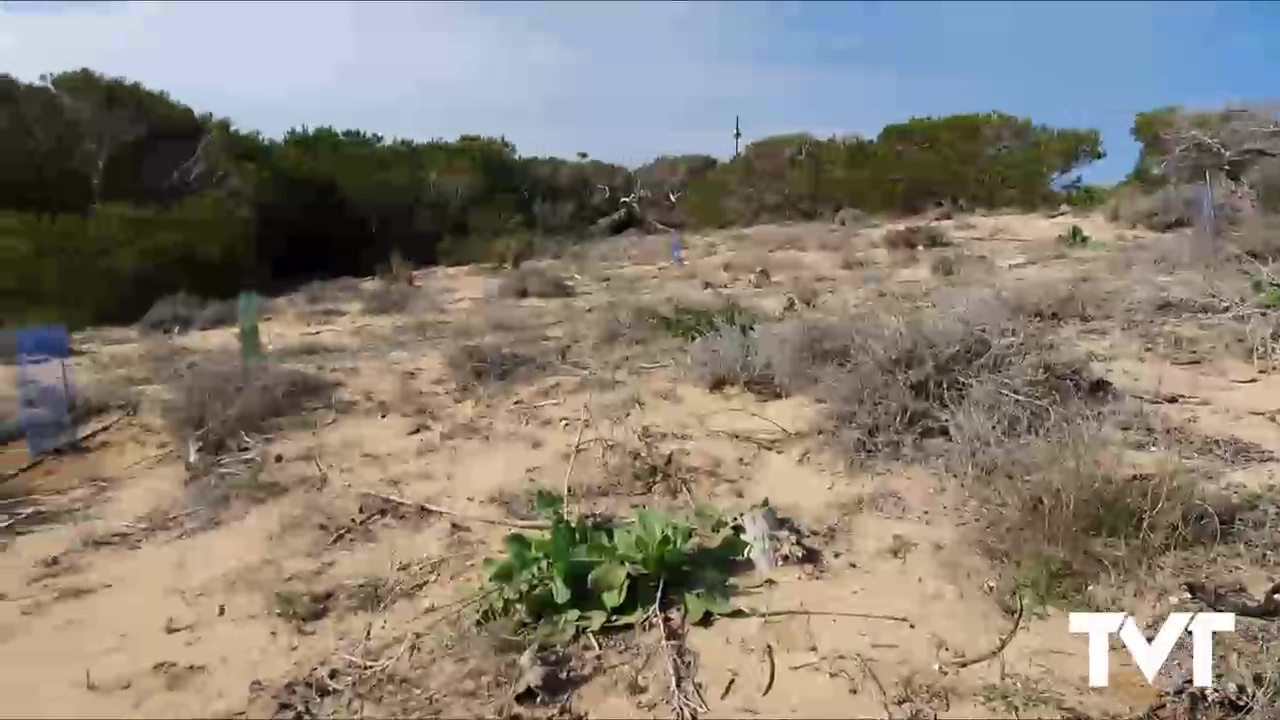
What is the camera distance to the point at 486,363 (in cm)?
584

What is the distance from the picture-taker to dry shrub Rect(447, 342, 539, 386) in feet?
18.8

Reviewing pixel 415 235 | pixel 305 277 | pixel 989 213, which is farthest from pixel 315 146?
pixel 989 213

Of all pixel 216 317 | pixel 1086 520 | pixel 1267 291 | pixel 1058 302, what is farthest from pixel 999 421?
pixel 216 317

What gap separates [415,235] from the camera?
17.1m

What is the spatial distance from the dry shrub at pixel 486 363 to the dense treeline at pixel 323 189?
6.52 metres

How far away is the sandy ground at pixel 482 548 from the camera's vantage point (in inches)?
106

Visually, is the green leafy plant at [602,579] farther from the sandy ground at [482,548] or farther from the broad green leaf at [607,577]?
the sandy ground at [482,548]

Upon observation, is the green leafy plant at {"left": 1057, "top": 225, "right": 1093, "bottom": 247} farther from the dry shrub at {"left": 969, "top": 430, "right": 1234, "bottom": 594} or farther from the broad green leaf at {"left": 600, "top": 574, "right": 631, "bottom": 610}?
the broad green leaf at {"left": 600, "top": 574, "right": 631, "bottom": 610}

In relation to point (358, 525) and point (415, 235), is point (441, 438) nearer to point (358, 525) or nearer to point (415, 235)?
point (358, 525)

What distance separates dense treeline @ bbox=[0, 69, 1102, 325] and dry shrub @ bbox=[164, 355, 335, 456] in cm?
602

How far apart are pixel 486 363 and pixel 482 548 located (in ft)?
7.94

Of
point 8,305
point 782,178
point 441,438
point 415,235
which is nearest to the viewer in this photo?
point 441,438

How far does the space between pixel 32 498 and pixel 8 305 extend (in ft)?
22.8

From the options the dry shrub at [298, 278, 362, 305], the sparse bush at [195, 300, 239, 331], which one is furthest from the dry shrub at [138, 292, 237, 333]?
the dry shrub at [298, 278, 362, 305]
